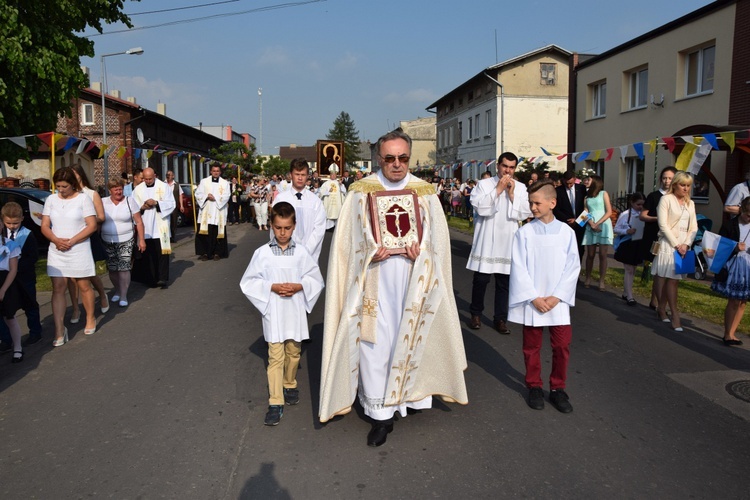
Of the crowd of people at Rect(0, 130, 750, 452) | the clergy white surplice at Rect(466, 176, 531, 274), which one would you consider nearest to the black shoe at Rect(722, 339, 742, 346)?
the crowd of people at Rect(0, 130, 750, 452)

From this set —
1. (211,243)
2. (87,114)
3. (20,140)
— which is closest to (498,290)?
(211,243)

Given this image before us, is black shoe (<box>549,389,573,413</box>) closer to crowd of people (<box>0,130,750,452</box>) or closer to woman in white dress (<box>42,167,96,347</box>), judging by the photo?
crowd of people (<box>0,130,750,452</box>)

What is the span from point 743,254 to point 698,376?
67.5 inches

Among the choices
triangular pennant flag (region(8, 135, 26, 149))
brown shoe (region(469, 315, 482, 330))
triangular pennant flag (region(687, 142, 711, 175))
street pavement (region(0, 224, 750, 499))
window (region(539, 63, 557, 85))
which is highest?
window (region(539, 63, 557, 85))

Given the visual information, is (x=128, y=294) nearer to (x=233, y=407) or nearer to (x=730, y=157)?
(x=233, y=407)

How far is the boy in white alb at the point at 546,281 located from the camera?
186 inches

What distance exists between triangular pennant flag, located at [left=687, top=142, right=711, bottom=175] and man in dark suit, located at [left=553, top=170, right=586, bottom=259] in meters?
2.25

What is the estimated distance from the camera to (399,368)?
422cm

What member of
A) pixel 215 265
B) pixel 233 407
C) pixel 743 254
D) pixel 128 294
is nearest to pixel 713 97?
pixel 743 254

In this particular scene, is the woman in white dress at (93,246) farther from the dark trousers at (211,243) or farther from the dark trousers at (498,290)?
the dark trousers at (211,243)

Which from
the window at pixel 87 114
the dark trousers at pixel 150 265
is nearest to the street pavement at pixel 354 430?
the dark trousers at pixel 150 265

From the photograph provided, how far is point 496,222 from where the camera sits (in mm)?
7160

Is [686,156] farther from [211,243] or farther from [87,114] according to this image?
[87,114]

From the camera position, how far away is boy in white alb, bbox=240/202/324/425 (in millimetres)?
4535
